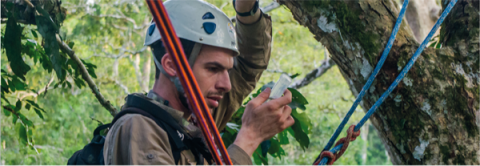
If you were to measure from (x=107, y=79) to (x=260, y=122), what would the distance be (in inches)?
422

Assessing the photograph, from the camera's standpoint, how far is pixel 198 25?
1.53 m

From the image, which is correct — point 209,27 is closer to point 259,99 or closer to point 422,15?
point 259,99

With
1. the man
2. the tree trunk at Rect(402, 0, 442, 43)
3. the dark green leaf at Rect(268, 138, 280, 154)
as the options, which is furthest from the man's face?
the tree trunk at Rect(402, 0, 442, 43)

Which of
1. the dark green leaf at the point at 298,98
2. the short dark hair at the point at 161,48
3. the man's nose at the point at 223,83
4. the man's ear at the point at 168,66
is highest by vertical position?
the short dark hair at the point at 161,48

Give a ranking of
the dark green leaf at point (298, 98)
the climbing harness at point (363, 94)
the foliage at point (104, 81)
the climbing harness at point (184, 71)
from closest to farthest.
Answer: the climbing harness at point (184, 71), the climbing harness at point (363, 94), the dark green leaf at point (298, 98), the foliage at point (104, 81)

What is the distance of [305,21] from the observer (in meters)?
1.81

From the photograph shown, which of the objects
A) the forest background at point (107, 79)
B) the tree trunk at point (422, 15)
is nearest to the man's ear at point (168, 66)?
the tree trunk at point (422, 15)

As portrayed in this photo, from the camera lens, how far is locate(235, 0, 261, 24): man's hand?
1710 millimetres

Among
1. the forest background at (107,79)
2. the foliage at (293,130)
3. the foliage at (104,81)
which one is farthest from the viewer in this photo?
the forest background at (107,79)

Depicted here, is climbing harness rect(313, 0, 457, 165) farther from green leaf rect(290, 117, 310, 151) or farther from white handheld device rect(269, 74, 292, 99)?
green leaf rect(290, 117, 310, 151)

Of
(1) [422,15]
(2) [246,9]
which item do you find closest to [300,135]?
(2) [246,9]

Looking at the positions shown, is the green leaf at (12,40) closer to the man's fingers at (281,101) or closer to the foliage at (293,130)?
the man's fingers at (281,101)

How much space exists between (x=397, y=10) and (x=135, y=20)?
36.9ft

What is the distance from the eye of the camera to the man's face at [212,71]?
151 cm
